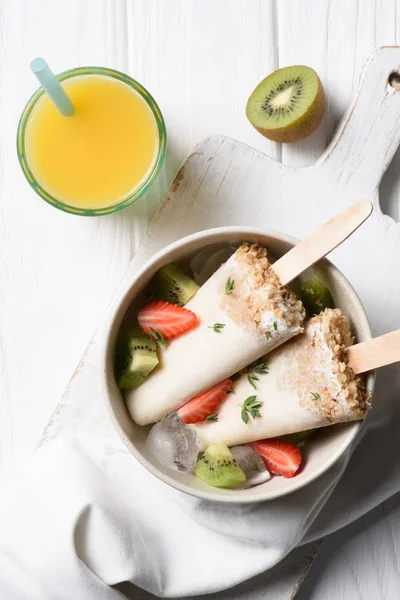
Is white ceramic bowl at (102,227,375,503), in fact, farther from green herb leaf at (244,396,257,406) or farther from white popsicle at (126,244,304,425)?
green herb leaf at (244,396,257,406)

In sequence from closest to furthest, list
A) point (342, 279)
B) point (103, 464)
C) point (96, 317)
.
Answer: point (342, 279), point (103, 464), point (96, 317)

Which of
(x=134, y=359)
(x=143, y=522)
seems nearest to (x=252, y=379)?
(x=134, y=359)

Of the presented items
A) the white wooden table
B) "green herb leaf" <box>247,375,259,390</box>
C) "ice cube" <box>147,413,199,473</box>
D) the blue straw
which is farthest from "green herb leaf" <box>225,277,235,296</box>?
the blue straw

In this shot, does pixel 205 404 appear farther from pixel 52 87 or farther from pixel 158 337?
pixel 52 87

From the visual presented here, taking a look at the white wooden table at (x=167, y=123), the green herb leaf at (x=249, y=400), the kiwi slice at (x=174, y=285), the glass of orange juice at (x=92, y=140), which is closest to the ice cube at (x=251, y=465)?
the green herb leaf at (x=249, y=400)

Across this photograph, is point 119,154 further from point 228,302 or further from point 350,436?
point 350,436

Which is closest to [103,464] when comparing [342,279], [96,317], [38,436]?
[38,436]
